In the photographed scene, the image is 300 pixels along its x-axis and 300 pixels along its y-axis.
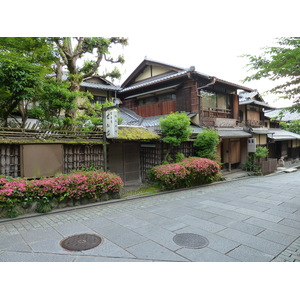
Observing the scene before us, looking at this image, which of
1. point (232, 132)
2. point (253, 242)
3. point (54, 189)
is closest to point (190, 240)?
point (253, 242)

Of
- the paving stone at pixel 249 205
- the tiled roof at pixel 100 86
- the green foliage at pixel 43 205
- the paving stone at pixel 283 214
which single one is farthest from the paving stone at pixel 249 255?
the tiled roof at pixel 100 86

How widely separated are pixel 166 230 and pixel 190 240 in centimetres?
86

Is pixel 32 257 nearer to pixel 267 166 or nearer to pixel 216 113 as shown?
pixel 216 113

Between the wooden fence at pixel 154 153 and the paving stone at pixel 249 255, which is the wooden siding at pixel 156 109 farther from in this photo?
the paving stone at pixel 249 255

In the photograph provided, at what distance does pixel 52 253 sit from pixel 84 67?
10256 millimetres

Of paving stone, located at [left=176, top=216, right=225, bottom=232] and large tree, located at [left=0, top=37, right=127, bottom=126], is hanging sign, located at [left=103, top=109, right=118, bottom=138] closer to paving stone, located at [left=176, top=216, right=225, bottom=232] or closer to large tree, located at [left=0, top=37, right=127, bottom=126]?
large tree, located at [left=0, top=37, right=127, bottom=126]

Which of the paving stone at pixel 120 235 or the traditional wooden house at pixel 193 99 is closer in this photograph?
the paving stone at pixel 120 235

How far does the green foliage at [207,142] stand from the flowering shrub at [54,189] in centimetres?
638

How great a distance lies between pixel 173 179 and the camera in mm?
10797

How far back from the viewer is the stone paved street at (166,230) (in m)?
4.71

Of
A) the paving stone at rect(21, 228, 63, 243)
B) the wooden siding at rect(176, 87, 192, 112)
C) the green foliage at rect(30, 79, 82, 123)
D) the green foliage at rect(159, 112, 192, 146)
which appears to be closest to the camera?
the paving stone at rect(21, 228, 63, 243)

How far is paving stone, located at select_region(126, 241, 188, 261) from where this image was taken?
15.1 ft

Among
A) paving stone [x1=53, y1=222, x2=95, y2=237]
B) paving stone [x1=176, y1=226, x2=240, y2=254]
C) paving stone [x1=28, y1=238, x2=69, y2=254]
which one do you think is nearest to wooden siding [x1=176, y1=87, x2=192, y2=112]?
paving stone [x1=176, y1=226, x2=240, y2=254]

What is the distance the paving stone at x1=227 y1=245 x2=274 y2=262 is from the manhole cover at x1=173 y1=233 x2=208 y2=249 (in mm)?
697
